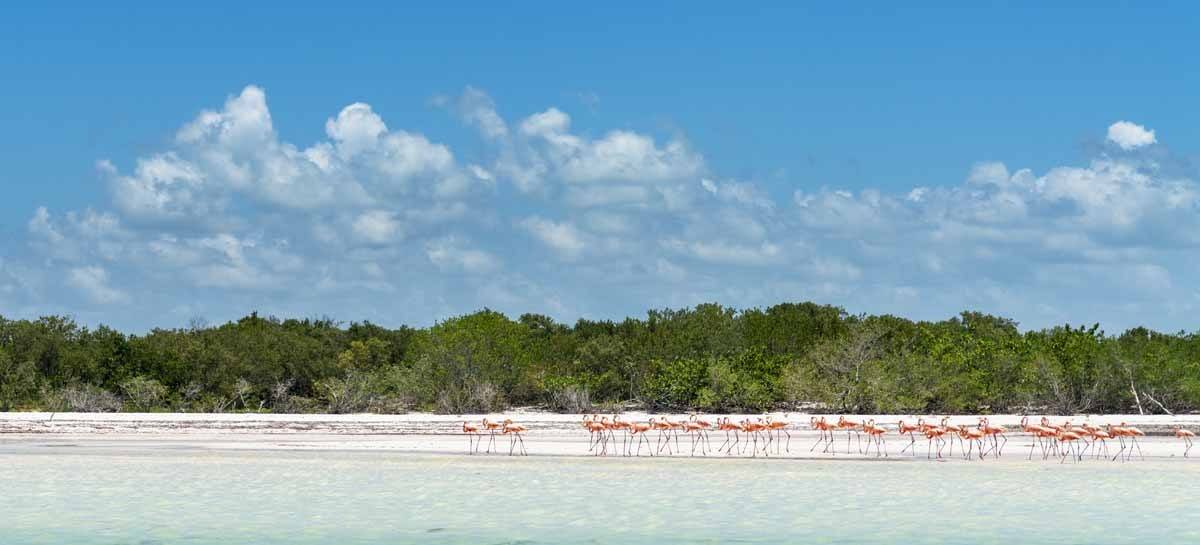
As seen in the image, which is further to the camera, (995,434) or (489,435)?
(489,435)

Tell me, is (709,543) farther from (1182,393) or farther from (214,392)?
(214,392)

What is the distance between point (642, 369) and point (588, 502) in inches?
970

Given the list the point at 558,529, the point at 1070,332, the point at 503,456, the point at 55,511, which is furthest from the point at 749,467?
the point at 1070,332

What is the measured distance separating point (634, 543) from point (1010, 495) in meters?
7.46

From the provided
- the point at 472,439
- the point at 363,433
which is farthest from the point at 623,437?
the point at 363,433

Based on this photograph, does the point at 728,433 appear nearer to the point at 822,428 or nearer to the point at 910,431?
the point at 822,428

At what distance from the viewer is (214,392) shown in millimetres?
48156

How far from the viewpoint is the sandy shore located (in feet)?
101

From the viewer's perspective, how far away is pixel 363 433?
3631 cm

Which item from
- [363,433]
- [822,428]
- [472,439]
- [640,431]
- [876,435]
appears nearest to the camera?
[640,431]

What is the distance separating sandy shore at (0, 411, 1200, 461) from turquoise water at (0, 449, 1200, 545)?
3.66 m

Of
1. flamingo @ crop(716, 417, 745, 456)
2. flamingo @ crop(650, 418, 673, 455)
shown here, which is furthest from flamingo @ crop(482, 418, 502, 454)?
flamingo @ crop(716, 417, 745, 456)

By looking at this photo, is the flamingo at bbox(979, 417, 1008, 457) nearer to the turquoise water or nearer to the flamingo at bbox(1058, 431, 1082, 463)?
the flamingo at bbox(1058, 431, 1082, 463)

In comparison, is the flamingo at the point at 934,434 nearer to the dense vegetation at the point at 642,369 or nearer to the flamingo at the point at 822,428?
the flamingo at the point at 822,428
